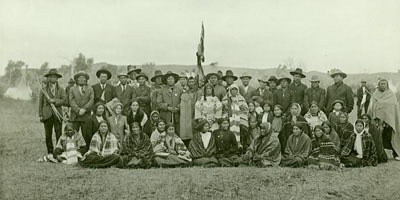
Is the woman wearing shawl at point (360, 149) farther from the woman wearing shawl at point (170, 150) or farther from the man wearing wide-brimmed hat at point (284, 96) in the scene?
the woman wearing shawl at point (170, 150)

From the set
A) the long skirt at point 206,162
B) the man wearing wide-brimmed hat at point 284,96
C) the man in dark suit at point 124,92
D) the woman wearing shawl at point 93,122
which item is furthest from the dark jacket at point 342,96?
the woman wearing shawl at point 93,122

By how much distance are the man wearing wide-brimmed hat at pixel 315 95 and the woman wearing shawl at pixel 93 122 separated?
3688 millimetres

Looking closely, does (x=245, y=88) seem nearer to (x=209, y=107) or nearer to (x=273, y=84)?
(x=273, y=84)

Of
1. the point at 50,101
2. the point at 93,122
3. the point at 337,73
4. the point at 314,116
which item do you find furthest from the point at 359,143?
the point at 50,101

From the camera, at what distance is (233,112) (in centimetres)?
819

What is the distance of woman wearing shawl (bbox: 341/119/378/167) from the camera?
757 centimetres

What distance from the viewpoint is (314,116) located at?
816 centimetres

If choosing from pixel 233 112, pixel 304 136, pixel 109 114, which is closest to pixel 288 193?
pixel 304 136

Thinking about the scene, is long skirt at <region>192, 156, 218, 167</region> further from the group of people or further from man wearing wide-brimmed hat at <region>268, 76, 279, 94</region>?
man wearing wide-brimmed hat at <region>268, 76, 279, 94</region>

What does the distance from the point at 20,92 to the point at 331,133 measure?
47.5 ft

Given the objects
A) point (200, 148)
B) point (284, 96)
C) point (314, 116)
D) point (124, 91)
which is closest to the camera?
point (200, 148)

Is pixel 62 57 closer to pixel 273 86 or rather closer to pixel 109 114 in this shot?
pixel 109 114

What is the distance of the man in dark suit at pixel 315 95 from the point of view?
8.58m

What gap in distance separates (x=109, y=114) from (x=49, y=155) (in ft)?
4.09
